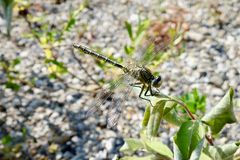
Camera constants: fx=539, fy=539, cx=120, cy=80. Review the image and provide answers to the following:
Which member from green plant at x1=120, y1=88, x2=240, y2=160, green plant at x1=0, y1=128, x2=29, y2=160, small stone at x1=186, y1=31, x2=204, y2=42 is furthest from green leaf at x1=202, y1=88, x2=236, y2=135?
small stone at x1=186, y1=31, x2=204, y2=42

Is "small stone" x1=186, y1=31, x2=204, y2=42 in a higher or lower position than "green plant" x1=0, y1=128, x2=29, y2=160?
higher

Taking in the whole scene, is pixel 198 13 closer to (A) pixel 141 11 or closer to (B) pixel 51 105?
(A) pixel 141 11

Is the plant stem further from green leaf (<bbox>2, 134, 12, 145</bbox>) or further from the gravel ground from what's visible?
green leaf (<bbox>2, 134, 12, 145</bbox>)

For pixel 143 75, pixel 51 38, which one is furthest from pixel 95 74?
pixel 143 75

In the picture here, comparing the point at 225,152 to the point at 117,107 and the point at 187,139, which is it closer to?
the point at 187,139

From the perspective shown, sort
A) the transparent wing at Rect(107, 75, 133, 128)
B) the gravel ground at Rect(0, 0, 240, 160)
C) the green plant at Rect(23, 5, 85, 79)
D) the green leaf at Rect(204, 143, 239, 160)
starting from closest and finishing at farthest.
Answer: the green leaf at Rect(204, 143, 239, 160)
the transparent wing at Rect(107, 75, 133, 128)
the gravel ground at Rect(0, 0, 240, 160)
the green plant at Rect(23, 5, 85, 79)

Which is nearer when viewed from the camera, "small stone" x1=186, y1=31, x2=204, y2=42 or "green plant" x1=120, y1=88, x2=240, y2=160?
"green plant" x1=120, y1=88, x2=240, y2=160

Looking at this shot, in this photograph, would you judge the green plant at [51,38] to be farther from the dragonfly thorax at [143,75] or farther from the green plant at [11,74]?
the dragonfly thorax at [143,75]
